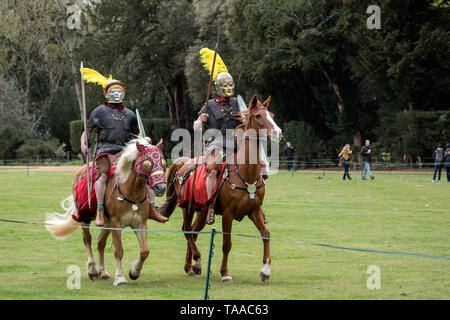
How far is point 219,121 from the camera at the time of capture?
11.6m

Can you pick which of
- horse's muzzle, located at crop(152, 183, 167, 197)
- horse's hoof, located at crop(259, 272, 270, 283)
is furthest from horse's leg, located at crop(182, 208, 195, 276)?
horse's muzzle, located at crop(152, 183, 167, 197)

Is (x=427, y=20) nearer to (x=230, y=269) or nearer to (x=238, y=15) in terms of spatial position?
(x=238, y=15)

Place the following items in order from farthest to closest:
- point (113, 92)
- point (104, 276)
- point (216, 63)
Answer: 1. point (216, 63)
2. point (113, 92)
3. point (104, 276)

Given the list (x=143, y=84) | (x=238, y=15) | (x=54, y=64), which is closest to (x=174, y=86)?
(x=143, y=84)

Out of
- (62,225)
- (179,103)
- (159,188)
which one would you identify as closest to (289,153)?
(179,103)

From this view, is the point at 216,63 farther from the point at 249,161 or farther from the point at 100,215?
the point at 100,215

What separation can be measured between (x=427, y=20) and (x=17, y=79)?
155 feet

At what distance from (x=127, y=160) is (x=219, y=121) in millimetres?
1963

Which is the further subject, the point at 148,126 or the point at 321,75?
the point at 148,126

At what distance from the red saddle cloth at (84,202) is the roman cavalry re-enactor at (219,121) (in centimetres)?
152

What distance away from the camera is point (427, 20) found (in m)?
40.7

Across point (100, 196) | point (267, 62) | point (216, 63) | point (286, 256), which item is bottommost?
point (286, 256)

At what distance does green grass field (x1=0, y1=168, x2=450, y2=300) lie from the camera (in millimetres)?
9594

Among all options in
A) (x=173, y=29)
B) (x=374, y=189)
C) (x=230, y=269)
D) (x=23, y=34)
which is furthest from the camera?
(x=23, y=34)
